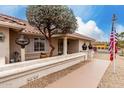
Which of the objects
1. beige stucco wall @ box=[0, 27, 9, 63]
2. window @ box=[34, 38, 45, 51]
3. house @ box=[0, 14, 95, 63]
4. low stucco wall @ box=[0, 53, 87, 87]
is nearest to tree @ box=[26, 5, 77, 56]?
house @ box=[0, 14, 95, 63]

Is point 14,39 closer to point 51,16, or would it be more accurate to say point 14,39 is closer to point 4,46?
point 4,46

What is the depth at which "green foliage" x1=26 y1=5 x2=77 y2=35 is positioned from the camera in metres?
10.5

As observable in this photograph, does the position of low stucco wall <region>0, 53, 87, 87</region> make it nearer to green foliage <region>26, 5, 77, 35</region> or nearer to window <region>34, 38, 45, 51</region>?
green foliage <region>26, 5, 77, 35</region>

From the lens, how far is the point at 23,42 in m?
8.30

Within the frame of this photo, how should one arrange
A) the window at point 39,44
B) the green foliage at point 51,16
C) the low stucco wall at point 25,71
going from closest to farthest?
the low stucco wall at point 25,71 → the green foliage at point 51,16 → the window at point 39,44

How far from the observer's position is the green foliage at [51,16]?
1049cm

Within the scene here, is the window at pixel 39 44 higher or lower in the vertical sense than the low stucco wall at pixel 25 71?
higher

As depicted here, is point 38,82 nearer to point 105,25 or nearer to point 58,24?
point 58,24

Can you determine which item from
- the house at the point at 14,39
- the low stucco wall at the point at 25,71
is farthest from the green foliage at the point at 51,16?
the low stucco wall at the point at 25,71

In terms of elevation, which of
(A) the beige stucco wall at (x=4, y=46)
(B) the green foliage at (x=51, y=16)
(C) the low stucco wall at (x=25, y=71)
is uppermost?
(B) the green foliage at (x=51, y=16)

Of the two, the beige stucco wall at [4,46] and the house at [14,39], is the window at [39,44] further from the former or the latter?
the beige stucco wall at [4,46]
